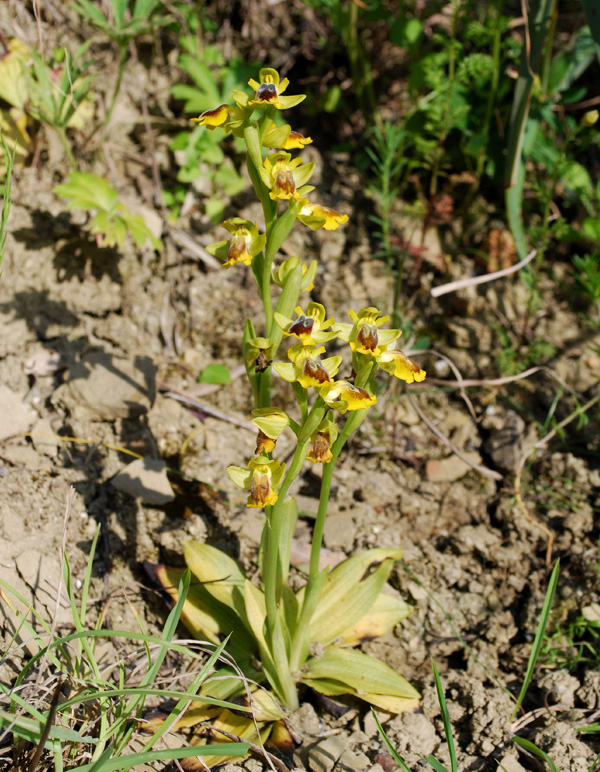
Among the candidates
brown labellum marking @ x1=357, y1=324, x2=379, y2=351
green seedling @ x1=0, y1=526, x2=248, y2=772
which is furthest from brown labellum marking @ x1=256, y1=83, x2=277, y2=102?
green seedling @ x1=0, y1=526, x2=248, y2=772

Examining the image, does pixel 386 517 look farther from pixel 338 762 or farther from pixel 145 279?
pixel 145 279

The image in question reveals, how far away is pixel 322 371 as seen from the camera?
5.77ft

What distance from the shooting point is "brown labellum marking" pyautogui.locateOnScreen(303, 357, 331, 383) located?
175 centimetres

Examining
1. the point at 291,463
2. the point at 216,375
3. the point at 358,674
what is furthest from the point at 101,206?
the point at 358,674

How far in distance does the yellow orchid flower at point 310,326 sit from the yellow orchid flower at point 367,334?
A: 0.04 metres

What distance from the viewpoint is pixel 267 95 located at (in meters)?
1.88

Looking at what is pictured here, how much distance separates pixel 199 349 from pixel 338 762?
7.02 feet

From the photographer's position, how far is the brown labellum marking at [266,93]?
6.15ft

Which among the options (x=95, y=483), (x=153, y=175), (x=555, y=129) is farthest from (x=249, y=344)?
(x=555, y=129)

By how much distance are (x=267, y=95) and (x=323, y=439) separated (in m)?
1.02

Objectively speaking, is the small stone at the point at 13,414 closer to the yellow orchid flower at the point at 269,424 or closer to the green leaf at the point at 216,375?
the green leaf at the point at 216,375

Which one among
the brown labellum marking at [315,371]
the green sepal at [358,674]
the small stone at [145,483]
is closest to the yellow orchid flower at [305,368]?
the brown labellum marking at [315,371]

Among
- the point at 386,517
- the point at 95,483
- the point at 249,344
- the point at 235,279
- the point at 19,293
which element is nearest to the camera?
the point at 249,344

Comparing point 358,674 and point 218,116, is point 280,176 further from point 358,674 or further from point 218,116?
point 358,674
